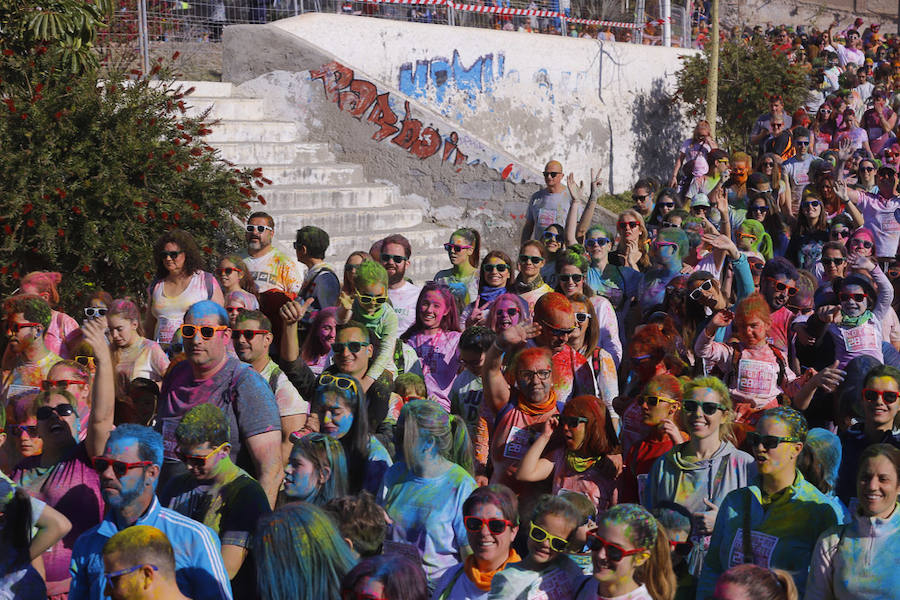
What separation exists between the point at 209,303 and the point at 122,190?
167 inches

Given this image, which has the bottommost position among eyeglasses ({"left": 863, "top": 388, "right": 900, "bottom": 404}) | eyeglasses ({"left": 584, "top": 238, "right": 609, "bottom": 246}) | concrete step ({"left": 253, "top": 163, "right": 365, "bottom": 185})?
eyeglasses ({"left": 863, "top": 388, "right": 900, "bottom": 404})

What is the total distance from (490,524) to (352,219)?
845 centimetres

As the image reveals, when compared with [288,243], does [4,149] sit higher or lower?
higher

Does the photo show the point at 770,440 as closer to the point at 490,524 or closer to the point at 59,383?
the point at 490,524

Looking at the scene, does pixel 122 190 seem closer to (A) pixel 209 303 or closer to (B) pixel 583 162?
(A) pixel 209 303

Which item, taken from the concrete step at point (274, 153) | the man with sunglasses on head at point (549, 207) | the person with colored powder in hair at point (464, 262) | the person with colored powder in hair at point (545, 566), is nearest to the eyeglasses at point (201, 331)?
the person with colored powder in hair at point (545, 566)

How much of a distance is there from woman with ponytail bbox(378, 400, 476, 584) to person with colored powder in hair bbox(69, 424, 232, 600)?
85cm

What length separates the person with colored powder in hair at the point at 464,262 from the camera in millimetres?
8328

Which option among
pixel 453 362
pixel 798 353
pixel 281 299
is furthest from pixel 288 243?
pixel 798 353

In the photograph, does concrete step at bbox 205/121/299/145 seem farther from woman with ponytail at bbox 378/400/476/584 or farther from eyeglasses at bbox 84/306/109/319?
woman with ponytail at bbox 378/400/476/584

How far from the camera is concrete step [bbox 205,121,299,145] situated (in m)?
12.6

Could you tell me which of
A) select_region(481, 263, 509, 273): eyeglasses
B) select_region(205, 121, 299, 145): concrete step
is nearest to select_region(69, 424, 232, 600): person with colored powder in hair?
select_region(481, 263, 509, 273): eyeglasses

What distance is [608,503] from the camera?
5293 mm

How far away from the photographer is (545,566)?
4.07 meters
